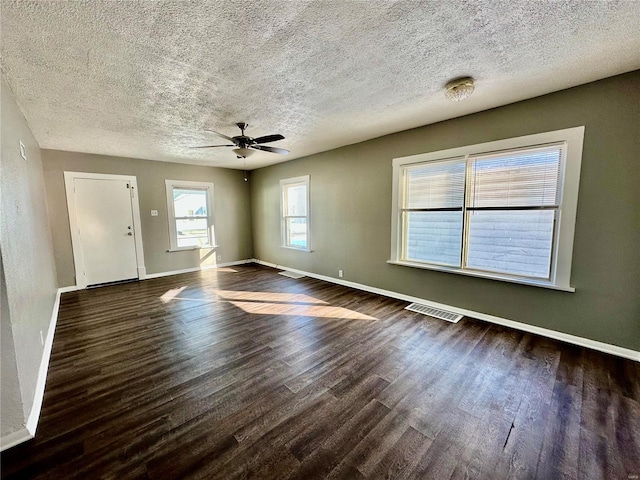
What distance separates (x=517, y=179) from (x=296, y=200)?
3930 millimetres

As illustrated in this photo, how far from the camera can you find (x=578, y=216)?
98.1 inches

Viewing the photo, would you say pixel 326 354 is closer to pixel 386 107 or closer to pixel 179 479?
pixel 179 479

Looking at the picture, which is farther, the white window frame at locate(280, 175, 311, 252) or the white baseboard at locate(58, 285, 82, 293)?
the white window frame at locate(280, 175, 311, 252)

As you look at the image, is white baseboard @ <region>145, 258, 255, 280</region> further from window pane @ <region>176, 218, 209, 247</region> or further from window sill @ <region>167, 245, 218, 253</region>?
window pane @ <region>176, 218, 209, 247</region>

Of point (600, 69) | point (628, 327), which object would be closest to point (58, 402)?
point (628, 327)

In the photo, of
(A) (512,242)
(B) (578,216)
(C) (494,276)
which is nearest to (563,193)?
(B) (578,216)

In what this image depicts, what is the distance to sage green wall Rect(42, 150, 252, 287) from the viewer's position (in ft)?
14.6

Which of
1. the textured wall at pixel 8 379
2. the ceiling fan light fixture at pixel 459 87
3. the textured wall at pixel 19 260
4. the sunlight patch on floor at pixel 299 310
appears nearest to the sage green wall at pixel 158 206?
the textured wall at pixel 19 260

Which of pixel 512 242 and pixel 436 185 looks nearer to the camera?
pixel 512 242

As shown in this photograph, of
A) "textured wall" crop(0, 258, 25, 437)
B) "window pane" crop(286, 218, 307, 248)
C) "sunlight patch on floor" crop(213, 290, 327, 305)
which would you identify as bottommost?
"sunlight patch on floor" crop(213, 290, 327, 305)

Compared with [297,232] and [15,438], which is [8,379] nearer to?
[15,438]

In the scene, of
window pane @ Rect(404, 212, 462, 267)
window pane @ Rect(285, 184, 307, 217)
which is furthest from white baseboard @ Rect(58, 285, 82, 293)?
window pane @ Rect(404, 212, 462, 267)

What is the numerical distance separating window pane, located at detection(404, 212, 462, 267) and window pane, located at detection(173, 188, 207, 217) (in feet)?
15.3

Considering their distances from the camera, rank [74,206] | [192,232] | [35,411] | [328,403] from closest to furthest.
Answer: [35,411], [328,403], [74,206], [192,232]
